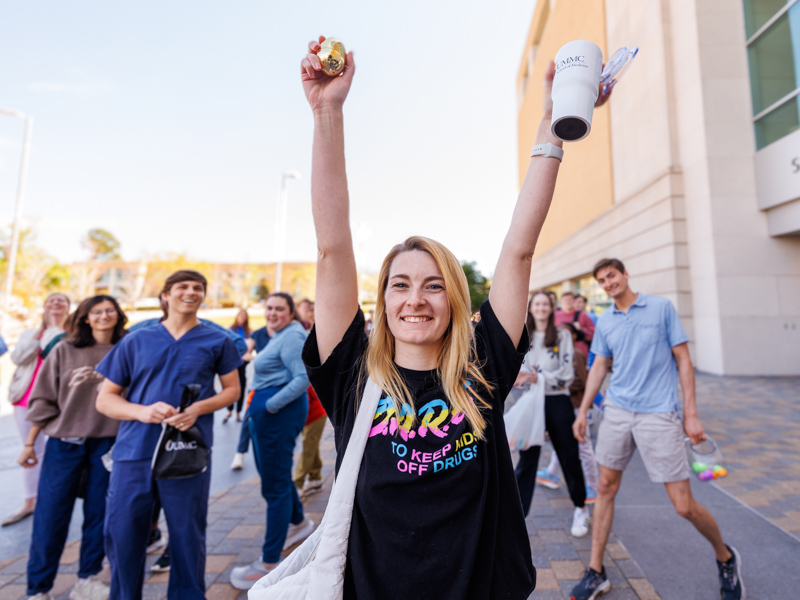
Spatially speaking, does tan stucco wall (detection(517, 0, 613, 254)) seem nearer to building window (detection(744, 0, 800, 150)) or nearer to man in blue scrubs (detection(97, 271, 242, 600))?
building window (detection(744, 0, 800, 150))

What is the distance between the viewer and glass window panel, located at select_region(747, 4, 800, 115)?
1041cm

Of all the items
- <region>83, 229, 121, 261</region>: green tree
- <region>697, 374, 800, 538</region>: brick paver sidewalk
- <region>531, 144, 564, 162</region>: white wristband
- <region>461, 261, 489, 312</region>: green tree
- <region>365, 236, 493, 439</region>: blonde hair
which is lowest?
<region>697, 374, 800, 538</region>: brick paver sidewalk

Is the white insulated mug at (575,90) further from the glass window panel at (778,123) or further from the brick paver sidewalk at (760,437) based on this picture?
the glass window panel at (778,123)

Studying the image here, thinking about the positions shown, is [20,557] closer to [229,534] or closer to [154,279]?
[229,534]

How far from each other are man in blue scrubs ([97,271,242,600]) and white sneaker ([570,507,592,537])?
2798 mm

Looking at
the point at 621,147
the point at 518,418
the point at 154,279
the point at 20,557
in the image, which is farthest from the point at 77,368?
the point at 154,279

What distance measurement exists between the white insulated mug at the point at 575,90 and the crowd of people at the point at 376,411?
5.6 inches

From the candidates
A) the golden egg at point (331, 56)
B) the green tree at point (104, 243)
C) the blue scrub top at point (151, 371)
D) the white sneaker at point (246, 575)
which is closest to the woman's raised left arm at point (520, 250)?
the golden egg at point (331, 56)

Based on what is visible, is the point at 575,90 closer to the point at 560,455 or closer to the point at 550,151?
the point at 550,151

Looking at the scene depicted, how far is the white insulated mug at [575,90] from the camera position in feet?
4.48

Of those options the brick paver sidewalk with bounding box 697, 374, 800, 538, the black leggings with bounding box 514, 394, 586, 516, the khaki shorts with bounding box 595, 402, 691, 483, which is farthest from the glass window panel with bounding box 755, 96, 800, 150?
the khaki shorts with bounding box 595, 402, 691, 483

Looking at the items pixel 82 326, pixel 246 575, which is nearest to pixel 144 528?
pixel 246 575

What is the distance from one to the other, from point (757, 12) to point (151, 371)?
16.1 meters

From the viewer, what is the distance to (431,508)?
4.15 ft
